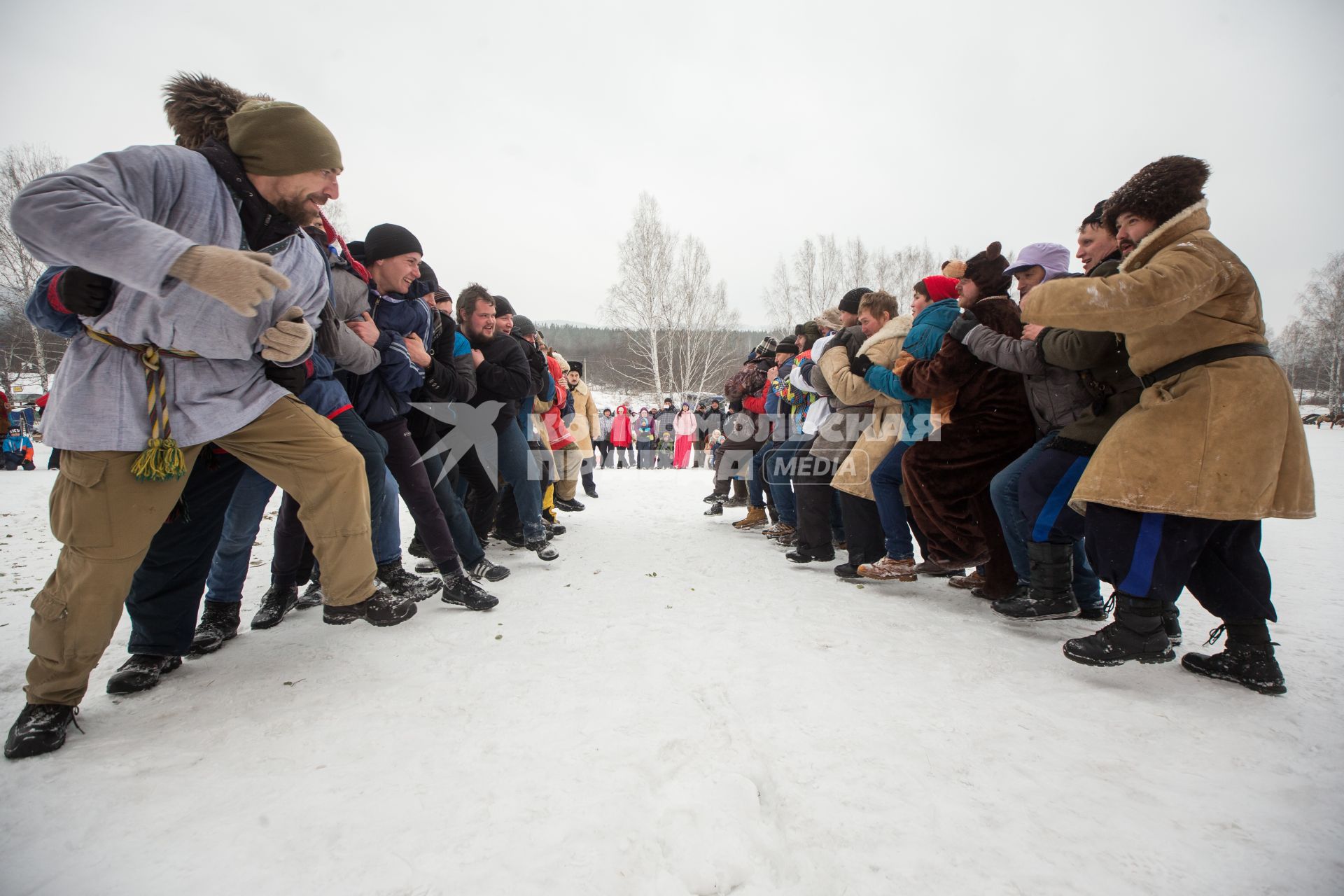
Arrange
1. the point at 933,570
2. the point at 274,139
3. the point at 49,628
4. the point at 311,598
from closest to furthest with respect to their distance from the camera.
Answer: the point at 49,628, the point at 274,139, the point at 311,598, the point at 933,570

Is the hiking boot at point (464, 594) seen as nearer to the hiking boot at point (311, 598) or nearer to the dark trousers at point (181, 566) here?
the hiking boot at point (311, 598)

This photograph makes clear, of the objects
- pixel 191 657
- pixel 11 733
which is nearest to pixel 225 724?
pixel 11 733

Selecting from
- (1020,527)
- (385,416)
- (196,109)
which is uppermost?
(196,109)

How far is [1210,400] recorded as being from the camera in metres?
1.92

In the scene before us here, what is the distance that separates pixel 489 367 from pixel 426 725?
2629mm

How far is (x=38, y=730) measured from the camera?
62.0 inches

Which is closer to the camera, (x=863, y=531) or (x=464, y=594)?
(x=464, y=594)

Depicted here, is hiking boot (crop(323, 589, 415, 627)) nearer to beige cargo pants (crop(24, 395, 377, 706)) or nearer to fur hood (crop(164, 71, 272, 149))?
beige cargo pants (crop(24, 395, 377, 706))

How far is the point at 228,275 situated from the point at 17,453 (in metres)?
14.8

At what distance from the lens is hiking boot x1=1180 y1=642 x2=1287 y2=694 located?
1.88 meters

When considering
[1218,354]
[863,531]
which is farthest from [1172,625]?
[863,531]

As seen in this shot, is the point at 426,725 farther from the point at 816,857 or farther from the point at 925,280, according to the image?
the point at 925,280

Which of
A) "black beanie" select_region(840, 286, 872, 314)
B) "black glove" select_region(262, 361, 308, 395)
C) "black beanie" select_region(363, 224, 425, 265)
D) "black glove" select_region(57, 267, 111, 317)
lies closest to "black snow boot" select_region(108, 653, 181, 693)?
"black glove" select_region(262, 361, 308, 395)

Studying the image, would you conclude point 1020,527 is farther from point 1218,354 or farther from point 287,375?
point 287,375
